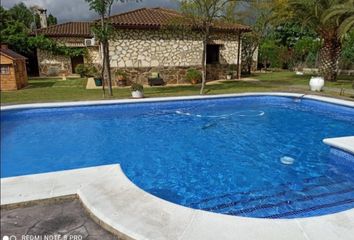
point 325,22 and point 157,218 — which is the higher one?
point 325,22

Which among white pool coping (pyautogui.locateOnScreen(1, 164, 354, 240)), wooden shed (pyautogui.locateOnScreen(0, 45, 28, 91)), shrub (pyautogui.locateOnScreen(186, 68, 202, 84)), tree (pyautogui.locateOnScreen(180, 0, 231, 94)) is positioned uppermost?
tree (pyautogui.locateOnScreen(180, 0, 231, 94))

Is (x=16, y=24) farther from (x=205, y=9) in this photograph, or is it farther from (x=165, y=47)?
(x=165, y=47)

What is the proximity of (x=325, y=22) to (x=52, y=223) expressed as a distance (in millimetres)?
18227

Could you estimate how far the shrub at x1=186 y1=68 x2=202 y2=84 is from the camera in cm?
1777

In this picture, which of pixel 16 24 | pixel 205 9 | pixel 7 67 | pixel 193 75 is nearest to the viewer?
pixel 16 24

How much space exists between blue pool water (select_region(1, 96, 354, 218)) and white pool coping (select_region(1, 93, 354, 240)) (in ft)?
1.11

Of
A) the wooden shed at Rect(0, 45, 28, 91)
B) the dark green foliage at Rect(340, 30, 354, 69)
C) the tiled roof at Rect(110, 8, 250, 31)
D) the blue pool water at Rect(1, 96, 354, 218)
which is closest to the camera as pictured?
the wooden shed at Rect(0, 45, 28, 91)

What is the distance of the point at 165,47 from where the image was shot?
56.7 ft

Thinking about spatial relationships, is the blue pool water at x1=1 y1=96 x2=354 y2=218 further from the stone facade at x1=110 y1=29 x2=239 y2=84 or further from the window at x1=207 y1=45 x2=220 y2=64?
the window at x1=207 y1=45 x2=220 y2=64

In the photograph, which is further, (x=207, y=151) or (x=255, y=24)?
→ (x=255, y=24)

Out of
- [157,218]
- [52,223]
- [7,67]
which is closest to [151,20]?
[157,218]

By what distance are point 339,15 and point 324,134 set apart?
33.9 ft

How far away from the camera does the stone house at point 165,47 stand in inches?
643

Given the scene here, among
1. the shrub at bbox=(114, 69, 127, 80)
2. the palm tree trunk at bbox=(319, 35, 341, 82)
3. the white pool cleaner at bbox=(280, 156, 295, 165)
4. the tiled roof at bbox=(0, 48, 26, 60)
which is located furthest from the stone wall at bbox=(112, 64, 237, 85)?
the tiled roof at bbox=(0, 48, 26, 60)
